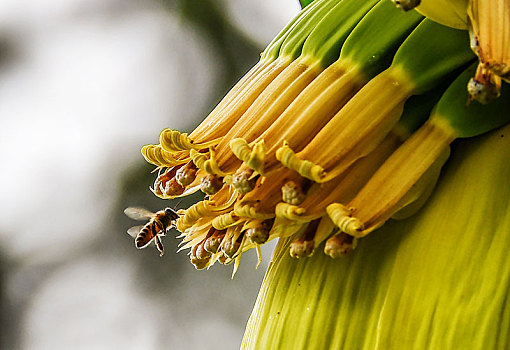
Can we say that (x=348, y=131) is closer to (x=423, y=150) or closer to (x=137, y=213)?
(x=423, y=150)

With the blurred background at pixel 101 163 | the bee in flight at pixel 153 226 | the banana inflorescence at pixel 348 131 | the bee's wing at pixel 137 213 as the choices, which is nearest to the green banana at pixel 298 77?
the banana inflorescence at pixel 348 131

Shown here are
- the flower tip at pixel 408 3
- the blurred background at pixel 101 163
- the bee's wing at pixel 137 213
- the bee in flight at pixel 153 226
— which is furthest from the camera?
the blurred background at pixel 101 163

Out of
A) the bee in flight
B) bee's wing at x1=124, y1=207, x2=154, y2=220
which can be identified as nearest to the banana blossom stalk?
the bee in flight

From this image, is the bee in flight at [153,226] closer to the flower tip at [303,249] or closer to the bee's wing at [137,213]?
the bee's wing at [137,213]

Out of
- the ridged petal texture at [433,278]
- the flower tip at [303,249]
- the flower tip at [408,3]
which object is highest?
the flower tip at [408,3]

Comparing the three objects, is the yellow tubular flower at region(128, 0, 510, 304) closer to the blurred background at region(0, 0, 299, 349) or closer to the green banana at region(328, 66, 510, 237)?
Result: the green banana at region(328, 66, 510, 237)

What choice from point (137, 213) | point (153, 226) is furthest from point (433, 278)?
point (137, 213)
